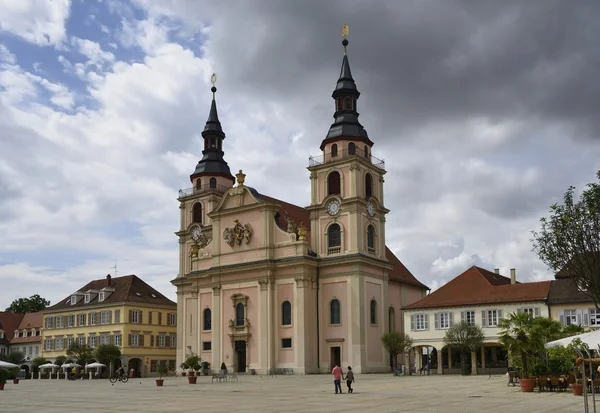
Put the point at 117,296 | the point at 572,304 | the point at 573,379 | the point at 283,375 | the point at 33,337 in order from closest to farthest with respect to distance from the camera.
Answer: the point at 573,379 → the point at 572,304 → the point at 283,375 → the point at 117,296 → the point at 33,337

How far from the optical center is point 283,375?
65.2m

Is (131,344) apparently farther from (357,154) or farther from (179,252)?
(357,154)

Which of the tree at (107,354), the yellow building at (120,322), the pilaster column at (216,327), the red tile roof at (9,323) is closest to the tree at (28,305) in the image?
the red tile roof at (9,323)

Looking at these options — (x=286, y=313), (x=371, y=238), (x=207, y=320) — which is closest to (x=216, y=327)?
(x=207, y=320)

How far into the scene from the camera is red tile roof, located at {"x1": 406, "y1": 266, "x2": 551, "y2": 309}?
58.5 meters

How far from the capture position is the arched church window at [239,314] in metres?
70.8

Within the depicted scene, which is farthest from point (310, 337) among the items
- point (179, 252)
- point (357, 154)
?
point (179, 252)

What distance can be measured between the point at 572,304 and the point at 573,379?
23343 millimetres

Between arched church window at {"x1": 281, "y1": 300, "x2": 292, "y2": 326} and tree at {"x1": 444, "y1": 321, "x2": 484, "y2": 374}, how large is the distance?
1568 cm

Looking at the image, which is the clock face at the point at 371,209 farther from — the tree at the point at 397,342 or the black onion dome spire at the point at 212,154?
the black onion dome spire at the point at 212,154

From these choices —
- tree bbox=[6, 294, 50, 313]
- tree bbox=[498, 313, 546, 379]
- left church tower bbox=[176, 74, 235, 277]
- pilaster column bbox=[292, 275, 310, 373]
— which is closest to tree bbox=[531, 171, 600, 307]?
tree bbox=[498, 313, 546, 379]

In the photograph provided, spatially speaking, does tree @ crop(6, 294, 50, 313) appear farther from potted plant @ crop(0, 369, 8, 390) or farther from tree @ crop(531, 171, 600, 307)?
tree @ crop(531, 171, 600, 307)

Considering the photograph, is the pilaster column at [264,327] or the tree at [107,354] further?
the tree at [107,354]

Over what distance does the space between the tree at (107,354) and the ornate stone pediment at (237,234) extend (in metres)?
20.4
